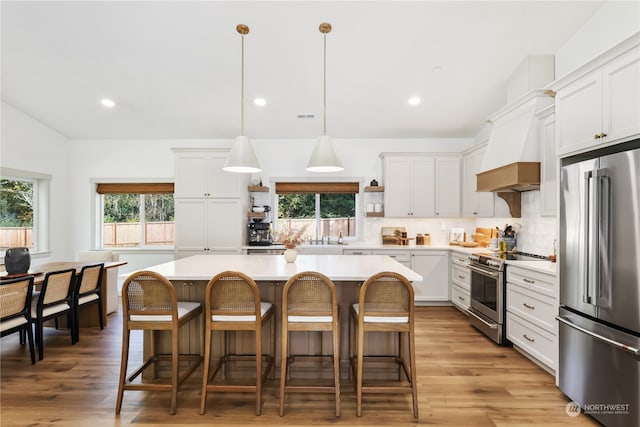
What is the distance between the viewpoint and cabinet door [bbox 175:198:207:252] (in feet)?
16.1

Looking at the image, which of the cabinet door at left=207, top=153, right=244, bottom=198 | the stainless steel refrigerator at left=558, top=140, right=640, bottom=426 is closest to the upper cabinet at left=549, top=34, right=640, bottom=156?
the stainless steel refrigerator at left=558, top=140, right=640, bottom=426

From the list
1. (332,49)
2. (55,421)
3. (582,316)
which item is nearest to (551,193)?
A: (582,316)

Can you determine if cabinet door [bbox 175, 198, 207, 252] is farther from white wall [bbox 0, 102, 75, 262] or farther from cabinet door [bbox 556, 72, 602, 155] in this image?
cabinet door [bbox 556, 72, 602, 155]

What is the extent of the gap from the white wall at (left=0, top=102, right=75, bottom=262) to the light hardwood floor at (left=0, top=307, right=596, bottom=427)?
260 cm

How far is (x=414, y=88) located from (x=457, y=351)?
10.2ft

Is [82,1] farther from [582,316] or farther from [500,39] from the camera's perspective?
[582,316]

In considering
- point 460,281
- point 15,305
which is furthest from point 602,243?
point 15,305

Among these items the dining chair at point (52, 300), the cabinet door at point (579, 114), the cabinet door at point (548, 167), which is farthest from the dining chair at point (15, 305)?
the cabinet door at point (548, 167)

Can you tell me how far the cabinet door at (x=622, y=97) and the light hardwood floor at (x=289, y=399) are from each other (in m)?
1.95

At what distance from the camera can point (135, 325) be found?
2203mm

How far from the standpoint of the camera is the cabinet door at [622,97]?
76.4 inches

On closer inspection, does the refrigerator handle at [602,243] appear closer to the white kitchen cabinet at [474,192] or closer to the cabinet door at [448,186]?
the white kitchen cabinet at [474,192]

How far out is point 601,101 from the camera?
7.15ft

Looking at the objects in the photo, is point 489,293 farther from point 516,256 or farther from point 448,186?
point 448,186
